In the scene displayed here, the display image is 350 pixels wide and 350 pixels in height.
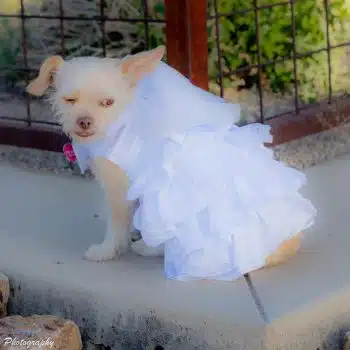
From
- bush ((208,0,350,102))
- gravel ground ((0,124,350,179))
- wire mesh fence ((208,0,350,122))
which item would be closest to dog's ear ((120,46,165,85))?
gravel ground ((0,124,350,179))

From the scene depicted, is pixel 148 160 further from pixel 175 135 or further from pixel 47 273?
pixel 47 273

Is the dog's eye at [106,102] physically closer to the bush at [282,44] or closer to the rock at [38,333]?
the rock at [38,333]

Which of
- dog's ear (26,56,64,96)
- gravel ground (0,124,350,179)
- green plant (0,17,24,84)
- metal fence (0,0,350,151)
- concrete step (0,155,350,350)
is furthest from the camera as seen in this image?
green plant (0,17,24,84)

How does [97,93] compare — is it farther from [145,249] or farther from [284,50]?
[284,50]

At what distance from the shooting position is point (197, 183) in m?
3.75

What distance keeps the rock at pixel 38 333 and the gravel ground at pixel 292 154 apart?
1.63m

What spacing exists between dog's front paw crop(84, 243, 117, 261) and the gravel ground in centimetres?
123

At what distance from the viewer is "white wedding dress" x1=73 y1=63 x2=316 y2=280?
3.75 m

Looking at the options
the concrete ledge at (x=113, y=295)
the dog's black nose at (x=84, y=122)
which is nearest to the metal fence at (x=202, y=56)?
the concrete ledge at (x=113, y=295)

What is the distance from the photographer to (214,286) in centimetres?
379

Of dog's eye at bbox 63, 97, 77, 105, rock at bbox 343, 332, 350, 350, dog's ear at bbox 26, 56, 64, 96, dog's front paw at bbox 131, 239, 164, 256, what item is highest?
dog's ear at bbox 26, 56, 64, 96

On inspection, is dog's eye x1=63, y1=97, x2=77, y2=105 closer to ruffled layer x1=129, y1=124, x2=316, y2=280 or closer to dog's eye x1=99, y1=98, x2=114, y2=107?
dog's eye x1=99, y1=98, x2=114, y2=107

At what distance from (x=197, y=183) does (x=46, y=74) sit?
0.68 meters

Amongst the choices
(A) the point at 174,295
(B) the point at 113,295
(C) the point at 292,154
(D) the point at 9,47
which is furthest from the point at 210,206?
(D) the point at 9,47
